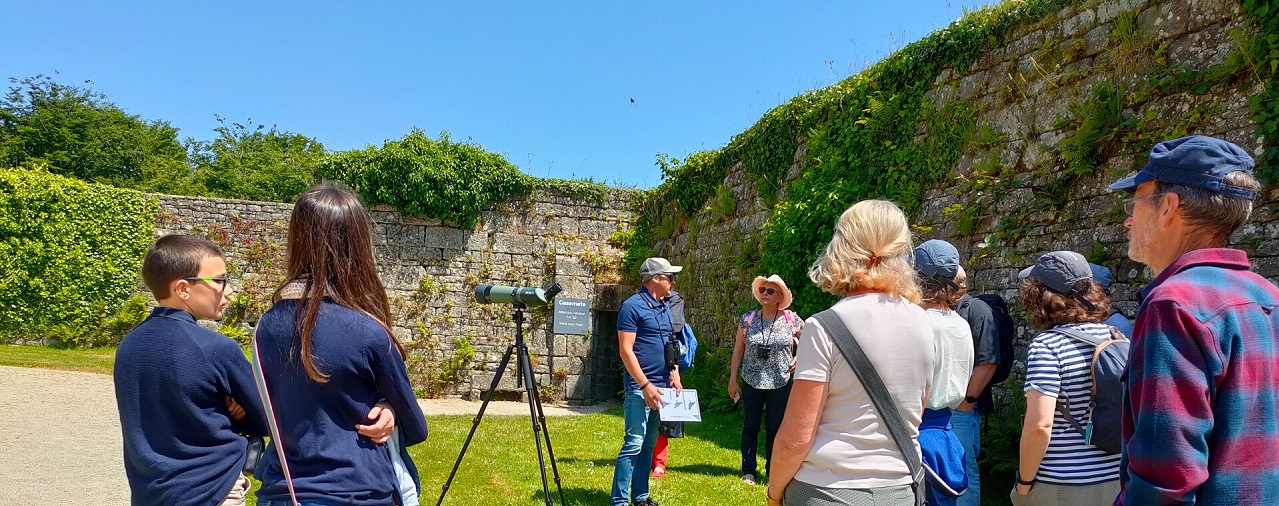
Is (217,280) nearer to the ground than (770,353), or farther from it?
farther from it

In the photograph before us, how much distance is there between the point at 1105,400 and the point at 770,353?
327cm

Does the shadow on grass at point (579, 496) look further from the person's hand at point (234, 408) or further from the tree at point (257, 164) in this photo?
the tree at point (257, 164)

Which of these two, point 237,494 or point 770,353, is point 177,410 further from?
point 770,353

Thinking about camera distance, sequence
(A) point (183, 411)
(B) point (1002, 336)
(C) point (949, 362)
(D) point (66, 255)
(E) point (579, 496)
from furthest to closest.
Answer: (D) point (66, 255) → (E) point (579, 496) → (B) point (1002, 336) → (C) point (949, 362) → (A) point (183, 411)

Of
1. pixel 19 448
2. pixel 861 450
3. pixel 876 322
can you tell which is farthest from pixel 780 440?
pixel 19 448

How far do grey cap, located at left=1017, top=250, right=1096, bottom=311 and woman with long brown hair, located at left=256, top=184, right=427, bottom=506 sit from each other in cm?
234

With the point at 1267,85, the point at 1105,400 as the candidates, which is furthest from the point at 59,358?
the point at 1267,85

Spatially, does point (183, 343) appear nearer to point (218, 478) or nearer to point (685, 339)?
point (218, 478)

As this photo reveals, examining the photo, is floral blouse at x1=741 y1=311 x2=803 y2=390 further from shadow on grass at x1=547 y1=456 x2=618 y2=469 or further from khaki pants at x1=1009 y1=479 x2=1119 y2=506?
khaki pants at x1=1009 y1=479 x2=1119 y2=506

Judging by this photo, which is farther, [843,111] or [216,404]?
[843,111]

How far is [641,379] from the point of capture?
14.8 ft

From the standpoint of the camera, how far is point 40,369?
9.55m

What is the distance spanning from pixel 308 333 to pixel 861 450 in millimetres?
1495

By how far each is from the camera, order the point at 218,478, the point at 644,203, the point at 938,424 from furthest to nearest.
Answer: the point at 644,203 → the point at 938,424 → the point at 218,478
